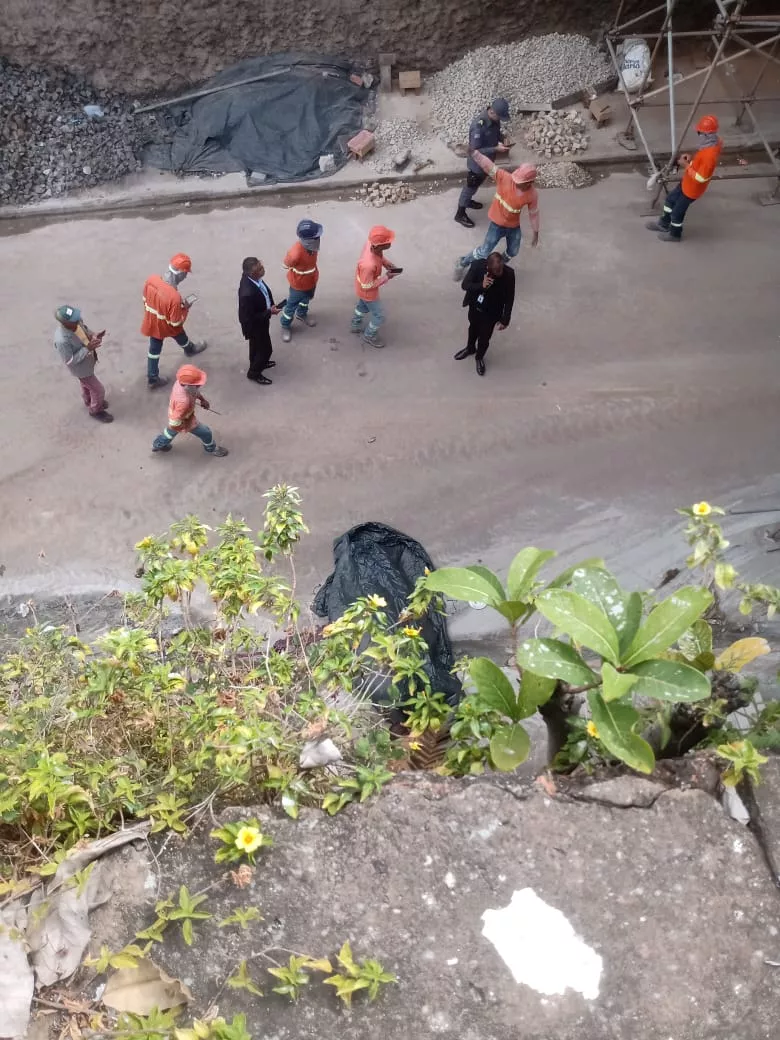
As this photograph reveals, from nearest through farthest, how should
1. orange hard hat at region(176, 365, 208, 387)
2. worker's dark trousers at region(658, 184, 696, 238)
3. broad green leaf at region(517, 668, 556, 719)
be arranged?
1. broad green leaf at region(517, 668, 556, 719)
2. orange hard hat at region(176, 365, 208, 387)
3. worker's dark trousers at region(658, 184, 696, 238)

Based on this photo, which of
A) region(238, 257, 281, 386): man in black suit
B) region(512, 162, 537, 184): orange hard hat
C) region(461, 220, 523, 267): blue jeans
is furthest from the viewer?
region(461, 220, 523, 267): blue jeans

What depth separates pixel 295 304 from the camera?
6.97 meters

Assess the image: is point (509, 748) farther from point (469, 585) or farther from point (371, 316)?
point (371, 316)

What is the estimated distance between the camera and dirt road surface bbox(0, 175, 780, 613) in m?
6.25

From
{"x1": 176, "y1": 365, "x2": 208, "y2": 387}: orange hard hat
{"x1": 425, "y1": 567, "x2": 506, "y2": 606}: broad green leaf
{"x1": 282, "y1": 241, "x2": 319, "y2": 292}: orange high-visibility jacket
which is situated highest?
{"x1": 282, "y1": 241, "x2": 319, "y2": 292}: orange high-visibility jacket

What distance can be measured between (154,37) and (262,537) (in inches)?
304

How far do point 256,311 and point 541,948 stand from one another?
5283mm

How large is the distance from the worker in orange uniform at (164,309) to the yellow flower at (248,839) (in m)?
5.02

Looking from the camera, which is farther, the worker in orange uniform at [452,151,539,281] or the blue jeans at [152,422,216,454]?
the worker in orange uniform at [452,151,539,281]

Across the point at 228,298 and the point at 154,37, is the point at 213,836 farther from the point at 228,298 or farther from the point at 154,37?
the point at 154,37

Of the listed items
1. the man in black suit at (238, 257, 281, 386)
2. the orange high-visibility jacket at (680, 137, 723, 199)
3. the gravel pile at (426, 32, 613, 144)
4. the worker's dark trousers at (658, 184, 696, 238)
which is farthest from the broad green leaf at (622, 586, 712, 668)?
the gravel pile at (426, 32, 613, 144)

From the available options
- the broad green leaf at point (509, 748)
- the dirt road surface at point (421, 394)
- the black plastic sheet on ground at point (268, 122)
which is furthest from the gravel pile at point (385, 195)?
the broad green leaf at point (509, 748)

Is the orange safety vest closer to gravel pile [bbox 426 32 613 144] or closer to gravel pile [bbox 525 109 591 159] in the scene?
gravel pile [bbox 525 109 591 159]

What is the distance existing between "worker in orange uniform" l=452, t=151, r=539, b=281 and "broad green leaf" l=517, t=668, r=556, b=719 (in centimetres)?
498
